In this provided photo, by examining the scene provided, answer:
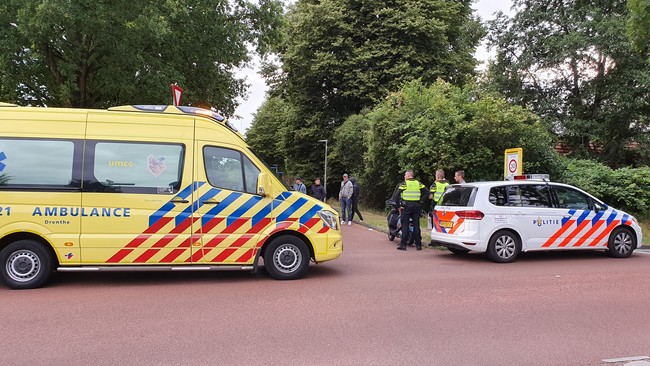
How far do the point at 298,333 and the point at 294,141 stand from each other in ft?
102

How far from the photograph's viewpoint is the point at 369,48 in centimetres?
2947

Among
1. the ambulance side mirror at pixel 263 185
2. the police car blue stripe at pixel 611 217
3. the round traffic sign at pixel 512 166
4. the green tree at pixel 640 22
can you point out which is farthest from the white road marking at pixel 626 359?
the green tree at pixel 640 22

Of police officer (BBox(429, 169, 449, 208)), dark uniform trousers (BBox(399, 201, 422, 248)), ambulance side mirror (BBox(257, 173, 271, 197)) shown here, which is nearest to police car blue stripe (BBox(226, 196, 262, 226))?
ambulance side mirror (BBox(257, 173, 271, 197))

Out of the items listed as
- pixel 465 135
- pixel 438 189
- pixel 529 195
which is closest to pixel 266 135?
pixel 465 135

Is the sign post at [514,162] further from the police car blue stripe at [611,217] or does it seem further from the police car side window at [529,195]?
the police car side window at [529,195]

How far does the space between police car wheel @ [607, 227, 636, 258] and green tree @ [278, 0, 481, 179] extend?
1803 centimetres

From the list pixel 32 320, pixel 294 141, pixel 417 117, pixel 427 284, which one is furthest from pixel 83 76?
pixel 294 141

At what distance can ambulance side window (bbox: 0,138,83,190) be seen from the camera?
7176 mm

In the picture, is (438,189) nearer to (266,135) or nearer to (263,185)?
(263,185)

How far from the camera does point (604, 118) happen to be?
1102 inches

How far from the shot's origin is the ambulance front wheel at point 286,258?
784 cm

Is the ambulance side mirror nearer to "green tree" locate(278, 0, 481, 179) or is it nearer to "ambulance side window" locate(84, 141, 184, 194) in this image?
"ambulance side window" locate(84, 141, 184, 194)

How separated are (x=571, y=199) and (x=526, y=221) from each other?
1.26m

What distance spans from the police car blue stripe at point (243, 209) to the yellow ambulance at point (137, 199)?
16 millimetres
